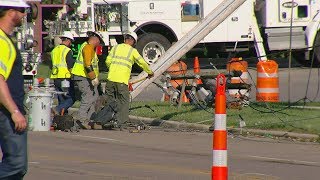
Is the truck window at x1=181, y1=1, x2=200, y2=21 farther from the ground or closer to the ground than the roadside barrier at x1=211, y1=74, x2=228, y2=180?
farther from the ground

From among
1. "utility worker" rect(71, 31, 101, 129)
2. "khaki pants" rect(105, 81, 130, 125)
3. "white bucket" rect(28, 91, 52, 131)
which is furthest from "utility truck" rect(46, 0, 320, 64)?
"khaki pants" rect(105, 81, 130, 125)

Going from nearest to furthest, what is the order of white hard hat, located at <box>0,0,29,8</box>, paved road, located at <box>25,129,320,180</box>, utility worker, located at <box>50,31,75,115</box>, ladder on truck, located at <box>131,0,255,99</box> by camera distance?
white hard hat, located at <box>0,0,29,8</box>
paved road, located at <box>25,129,320,180</box>
utility worker, located at <box>50,31,75,115</box>
ladder on truck, located at <box>131,0,255,99</box>

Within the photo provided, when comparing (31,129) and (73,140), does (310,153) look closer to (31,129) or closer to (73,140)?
(73,140)

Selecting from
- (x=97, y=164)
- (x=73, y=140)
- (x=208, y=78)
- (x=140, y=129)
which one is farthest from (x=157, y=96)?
(x=97, y=164)

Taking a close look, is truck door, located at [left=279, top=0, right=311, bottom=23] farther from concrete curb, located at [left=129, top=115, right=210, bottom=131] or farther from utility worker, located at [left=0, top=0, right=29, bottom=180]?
utility worker, located at [left=0, top=0, right=29, bottom=180]

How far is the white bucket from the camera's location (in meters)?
17.6

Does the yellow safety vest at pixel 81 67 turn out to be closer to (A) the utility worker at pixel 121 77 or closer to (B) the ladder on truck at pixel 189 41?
(A) the utility worker at pixel 121 77

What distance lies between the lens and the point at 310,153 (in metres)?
14.7

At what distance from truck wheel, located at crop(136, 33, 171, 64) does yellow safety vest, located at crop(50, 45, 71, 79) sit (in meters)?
11.4

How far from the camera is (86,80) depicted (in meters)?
18.5

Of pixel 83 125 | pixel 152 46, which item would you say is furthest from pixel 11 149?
pixel 152 46

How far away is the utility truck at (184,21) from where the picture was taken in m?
31.0

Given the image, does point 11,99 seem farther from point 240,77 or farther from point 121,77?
point 240,77

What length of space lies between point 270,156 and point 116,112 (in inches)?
165
